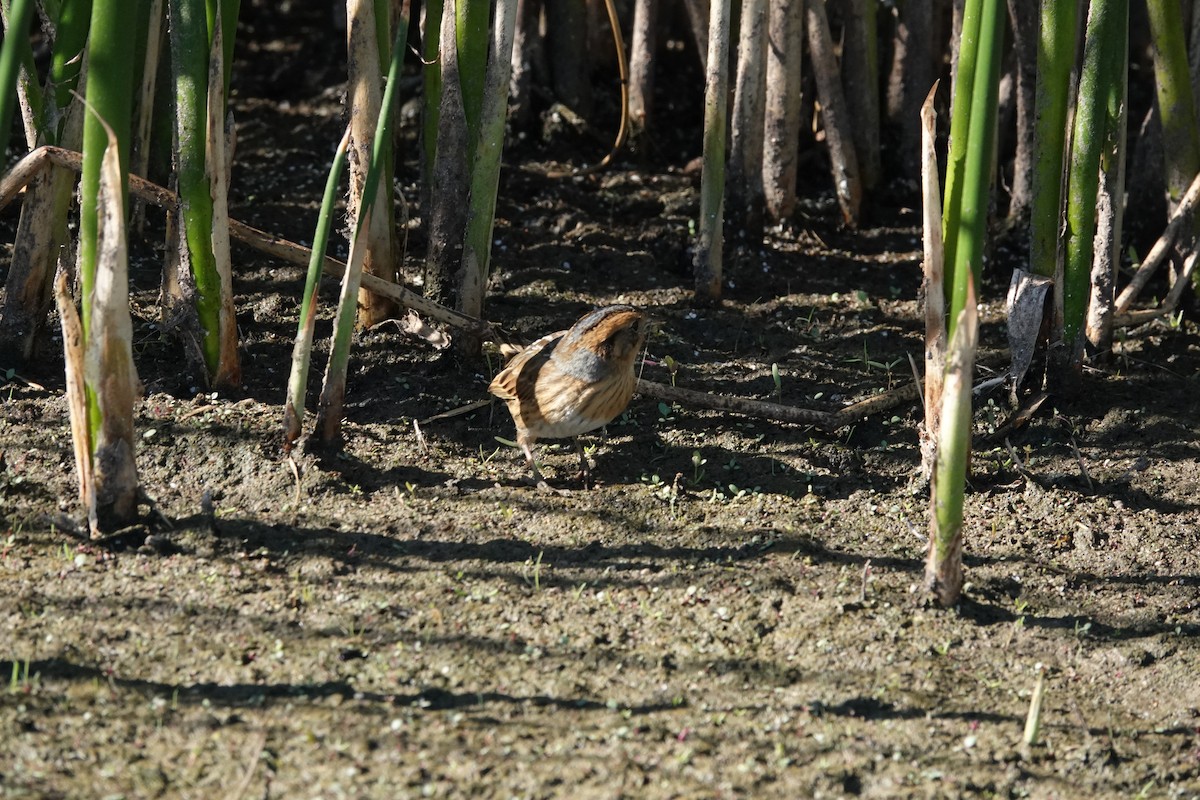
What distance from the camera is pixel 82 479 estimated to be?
3.72 m

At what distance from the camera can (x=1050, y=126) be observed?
429 cm

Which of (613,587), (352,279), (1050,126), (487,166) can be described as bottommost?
(613,587)

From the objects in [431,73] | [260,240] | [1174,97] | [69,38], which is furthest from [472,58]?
[1174,97]

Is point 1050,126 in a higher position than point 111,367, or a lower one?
higher

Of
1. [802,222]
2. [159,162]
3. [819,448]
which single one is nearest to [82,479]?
[159,162]

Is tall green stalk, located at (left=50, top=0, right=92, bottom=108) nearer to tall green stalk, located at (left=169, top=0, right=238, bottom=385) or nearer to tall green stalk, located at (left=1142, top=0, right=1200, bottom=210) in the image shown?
tall green stalk, located at (left=169, top=0, right=238, bottom=385)

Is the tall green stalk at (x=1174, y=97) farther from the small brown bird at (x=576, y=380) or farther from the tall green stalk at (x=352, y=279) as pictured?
the tall green stalk at (x=352, y=279)

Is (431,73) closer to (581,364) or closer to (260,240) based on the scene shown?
(260,240)

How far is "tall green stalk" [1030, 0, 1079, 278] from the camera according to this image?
4.14 m

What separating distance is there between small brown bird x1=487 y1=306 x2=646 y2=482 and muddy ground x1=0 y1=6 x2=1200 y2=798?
20 cm

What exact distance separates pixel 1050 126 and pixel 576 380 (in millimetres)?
1769

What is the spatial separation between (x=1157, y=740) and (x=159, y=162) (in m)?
4.13

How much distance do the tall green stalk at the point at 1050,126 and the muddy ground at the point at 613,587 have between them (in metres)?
0.65

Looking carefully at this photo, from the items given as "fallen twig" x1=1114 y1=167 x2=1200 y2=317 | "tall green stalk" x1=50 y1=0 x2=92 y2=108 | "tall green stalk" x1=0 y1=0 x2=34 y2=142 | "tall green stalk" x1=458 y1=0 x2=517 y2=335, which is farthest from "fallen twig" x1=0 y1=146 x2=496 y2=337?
"fallen twig" x1=1114 y1=167 x2=1200 y2=317
